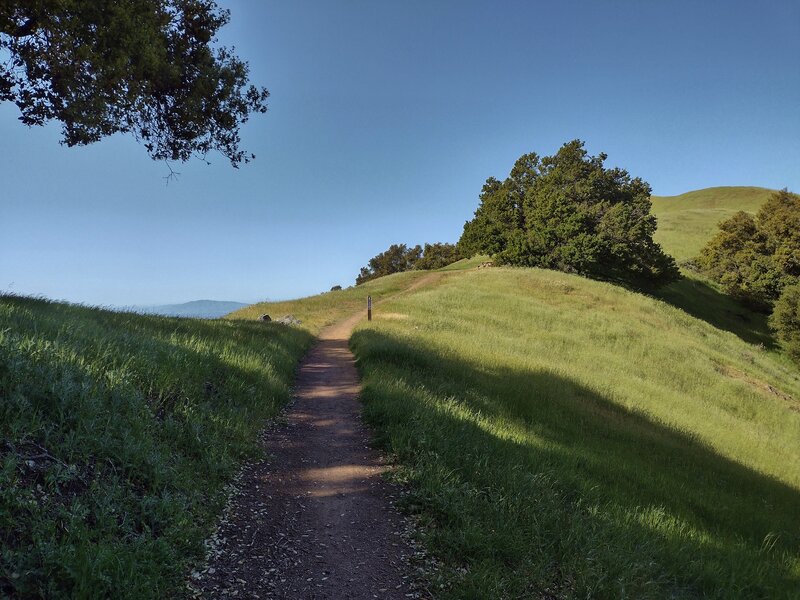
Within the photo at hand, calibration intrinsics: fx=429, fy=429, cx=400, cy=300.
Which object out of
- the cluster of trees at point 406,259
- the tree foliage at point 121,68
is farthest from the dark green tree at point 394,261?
the tree foliage at point 121,68

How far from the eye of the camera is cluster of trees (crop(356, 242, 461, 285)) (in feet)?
292

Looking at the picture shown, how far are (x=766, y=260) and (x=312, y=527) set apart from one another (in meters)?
57.6

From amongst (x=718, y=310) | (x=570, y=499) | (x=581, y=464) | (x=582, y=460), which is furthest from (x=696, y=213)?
(x=570, y=499)

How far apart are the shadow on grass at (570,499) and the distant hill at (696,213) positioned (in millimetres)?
67823

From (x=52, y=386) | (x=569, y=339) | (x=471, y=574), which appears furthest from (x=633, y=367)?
(x=52, y=386)

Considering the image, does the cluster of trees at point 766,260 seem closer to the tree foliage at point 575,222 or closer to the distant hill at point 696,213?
the tree foliage at point 575,222

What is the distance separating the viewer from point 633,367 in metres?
19.9

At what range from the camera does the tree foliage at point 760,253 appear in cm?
4462

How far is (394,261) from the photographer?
98.4 meters

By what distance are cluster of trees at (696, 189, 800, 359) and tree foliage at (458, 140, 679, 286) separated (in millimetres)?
8929

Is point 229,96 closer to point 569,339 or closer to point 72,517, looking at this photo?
point 72,517

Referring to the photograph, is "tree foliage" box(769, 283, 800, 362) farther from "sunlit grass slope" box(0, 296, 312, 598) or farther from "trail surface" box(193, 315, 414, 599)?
"sunlit grass slope" box(0, 296, 312, 598)

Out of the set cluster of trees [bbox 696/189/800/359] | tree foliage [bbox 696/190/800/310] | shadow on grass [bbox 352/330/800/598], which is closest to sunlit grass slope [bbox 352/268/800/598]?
shadow on grass [bbox 352/330/800/598]

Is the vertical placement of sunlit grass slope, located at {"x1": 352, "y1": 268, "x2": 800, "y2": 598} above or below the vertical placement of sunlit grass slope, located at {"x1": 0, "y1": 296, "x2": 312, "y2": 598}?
below
